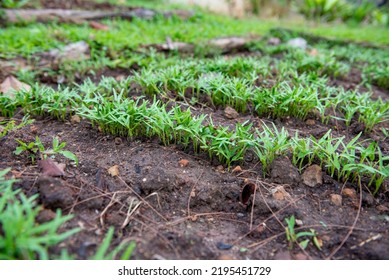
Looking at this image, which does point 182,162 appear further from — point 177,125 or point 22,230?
point 22,230

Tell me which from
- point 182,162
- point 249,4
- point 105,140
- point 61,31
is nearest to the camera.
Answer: point 182,162

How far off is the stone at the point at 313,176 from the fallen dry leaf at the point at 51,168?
1337 mm

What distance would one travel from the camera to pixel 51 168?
177 centimetres

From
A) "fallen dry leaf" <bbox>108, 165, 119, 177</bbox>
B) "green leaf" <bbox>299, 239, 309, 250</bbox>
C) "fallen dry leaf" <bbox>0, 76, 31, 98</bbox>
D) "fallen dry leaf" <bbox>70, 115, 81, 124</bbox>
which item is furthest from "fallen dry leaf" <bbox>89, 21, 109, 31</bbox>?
"green leaf" <bbox>299, 239, 309, 250</bbox>

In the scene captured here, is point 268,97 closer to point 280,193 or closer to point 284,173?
point 284,173

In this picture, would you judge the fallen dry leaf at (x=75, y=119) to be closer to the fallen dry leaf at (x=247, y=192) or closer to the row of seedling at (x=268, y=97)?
the row of seedling at (x=268, y=97)

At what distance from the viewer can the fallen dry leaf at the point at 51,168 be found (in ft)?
5.73

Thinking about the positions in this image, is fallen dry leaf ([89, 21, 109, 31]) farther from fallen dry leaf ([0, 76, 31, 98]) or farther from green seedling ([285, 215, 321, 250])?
green seedling ([285, 215, 321, 250])

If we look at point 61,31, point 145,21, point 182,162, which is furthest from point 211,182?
point 145,21

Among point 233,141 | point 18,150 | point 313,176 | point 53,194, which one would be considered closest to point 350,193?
point 313,176

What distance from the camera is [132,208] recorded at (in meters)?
1.69

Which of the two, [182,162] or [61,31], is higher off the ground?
[61,31]

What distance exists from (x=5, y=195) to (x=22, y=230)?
275 mm

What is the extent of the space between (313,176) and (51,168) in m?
1.44
